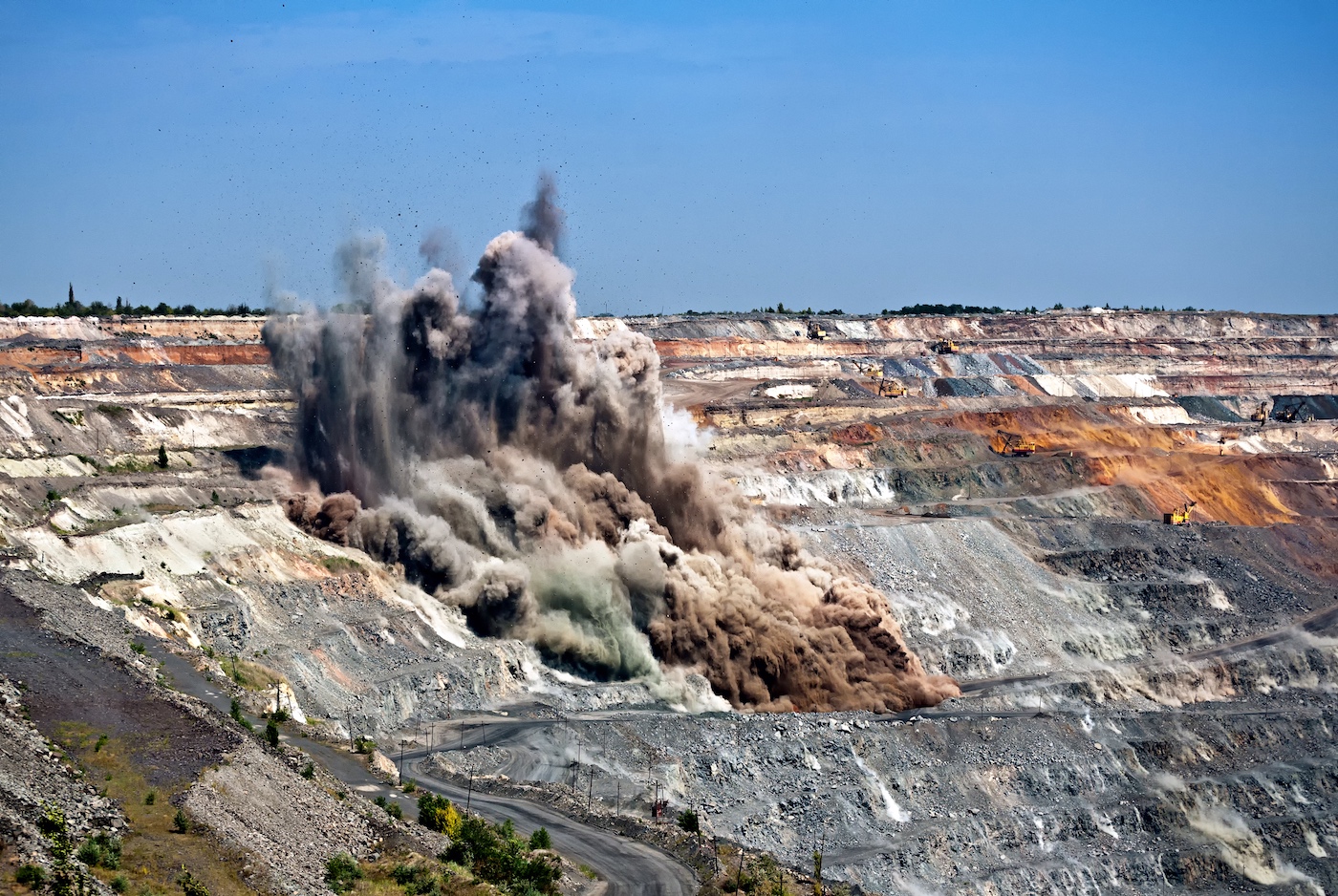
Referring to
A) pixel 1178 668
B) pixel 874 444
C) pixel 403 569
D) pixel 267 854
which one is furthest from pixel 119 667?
Answer: pixel 874 444

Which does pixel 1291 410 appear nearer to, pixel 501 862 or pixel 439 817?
pixel 439 817

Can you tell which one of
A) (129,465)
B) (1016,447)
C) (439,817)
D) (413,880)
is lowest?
(439,817)

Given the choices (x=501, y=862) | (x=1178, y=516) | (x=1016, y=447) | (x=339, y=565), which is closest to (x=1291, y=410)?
(x=1016, y=447)

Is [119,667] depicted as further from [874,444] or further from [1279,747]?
[874,444]

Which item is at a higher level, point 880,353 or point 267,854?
point 880,353

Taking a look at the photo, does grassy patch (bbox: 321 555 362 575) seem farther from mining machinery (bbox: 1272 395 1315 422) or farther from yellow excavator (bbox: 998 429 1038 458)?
mining machinery (bbox: 1272 395 1315 422)

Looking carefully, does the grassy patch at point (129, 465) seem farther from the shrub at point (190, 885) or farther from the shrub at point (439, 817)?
the shrub at point (190, 885)

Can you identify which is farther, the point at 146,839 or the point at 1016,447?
the point at 1016,447

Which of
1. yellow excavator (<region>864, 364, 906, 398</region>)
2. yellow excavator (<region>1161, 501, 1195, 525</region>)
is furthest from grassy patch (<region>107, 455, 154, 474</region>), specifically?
yellow excavator (<region>864, 364, 906, 398</region>)
